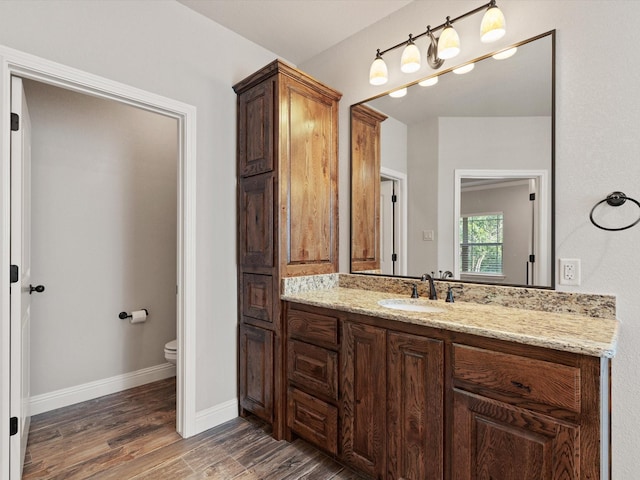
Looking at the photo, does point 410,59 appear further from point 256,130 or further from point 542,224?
point 542,224

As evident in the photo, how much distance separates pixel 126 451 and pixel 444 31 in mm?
2991

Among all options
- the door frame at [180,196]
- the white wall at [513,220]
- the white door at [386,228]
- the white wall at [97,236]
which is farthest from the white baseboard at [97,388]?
the white wall at [513,220]

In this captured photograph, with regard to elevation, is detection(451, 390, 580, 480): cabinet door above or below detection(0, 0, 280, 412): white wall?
below

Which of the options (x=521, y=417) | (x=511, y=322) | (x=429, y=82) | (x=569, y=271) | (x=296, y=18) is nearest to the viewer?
(x=521, y=417)

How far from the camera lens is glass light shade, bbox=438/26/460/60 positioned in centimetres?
181

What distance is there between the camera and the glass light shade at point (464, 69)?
1872 mm

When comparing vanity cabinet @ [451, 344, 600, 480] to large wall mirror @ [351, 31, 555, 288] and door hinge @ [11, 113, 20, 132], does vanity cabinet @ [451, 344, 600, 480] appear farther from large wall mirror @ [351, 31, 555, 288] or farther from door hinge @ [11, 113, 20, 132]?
door hinge @ [11, 113, 20, 132]

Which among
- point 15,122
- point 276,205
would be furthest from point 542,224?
point 15,122

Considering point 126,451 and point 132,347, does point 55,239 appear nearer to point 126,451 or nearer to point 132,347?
point 132,347

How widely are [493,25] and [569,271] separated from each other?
124 centimetres

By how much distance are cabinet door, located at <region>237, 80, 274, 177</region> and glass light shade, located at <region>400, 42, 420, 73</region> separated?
0.82 meters

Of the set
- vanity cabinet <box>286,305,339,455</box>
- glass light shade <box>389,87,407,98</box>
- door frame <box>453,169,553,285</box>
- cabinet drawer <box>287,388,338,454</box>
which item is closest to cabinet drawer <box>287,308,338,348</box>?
vanity cabinet <box>286,305,339,455</box>

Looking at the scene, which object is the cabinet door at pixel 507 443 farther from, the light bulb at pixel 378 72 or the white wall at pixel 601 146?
the light bulb at pixel 378 72

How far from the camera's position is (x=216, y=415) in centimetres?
227
